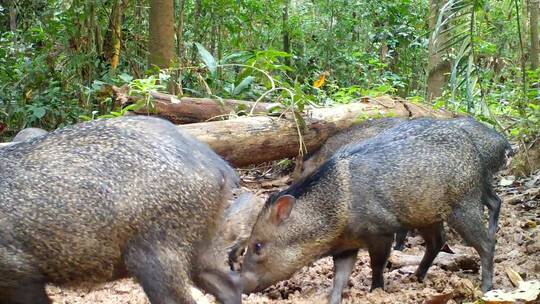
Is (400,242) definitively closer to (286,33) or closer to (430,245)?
(430,245)

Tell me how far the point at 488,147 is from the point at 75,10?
6.05 meters

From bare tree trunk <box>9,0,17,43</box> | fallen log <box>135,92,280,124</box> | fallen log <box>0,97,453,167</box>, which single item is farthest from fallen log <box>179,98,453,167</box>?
bare tree trunk <box>9,0,17,43</box>

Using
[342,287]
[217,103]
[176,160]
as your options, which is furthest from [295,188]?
[217,103]

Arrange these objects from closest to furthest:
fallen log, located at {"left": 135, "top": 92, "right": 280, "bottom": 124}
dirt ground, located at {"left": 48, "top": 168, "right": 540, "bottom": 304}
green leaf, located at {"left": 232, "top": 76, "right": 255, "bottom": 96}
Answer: dirt ground, located at {"left": 48, "top": 168, "right": 540, "bottom": 304} → fallen log, located at {"left": 135, "top": 92, "right": 280, "bottom": 124} → green leaf, located at {"left": 232, "top": 76, "right": 255, "bottom": 96}

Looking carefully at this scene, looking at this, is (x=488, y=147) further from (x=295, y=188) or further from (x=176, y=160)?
(x=176, y=160)

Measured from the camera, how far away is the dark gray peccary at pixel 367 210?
4555 mm

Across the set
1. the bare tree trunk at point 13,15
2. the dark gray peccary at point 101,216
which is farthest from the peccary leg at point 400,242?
the bare tree trunk at point 13,15

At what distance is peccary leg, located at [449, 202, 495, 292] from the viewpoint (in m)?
4.62

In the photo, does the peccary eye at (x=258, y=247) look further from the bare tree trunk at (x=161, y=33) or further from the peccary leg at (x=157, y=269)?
the bare tree trunk at (x=161, y=33)

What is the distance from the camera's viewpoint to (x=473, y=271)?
16.4 ft

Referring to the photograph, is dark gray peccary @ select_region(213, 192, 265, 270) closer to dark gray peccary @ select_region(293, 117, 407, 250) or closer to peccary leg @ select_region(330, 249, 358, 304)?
peccary leg @ select_region(330, 249, 358, 304)

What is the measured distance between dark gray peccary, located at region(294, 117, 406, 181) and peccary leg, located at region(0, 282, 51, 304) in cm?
371

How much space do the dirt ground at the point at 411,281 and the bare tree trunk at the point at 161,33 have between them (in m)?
3.80

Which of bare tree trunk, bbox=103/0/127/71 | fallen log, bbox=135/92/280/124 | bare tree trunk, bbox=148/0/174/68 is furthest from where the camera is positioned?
bare tree trunk, bbox=103/0/127/71
